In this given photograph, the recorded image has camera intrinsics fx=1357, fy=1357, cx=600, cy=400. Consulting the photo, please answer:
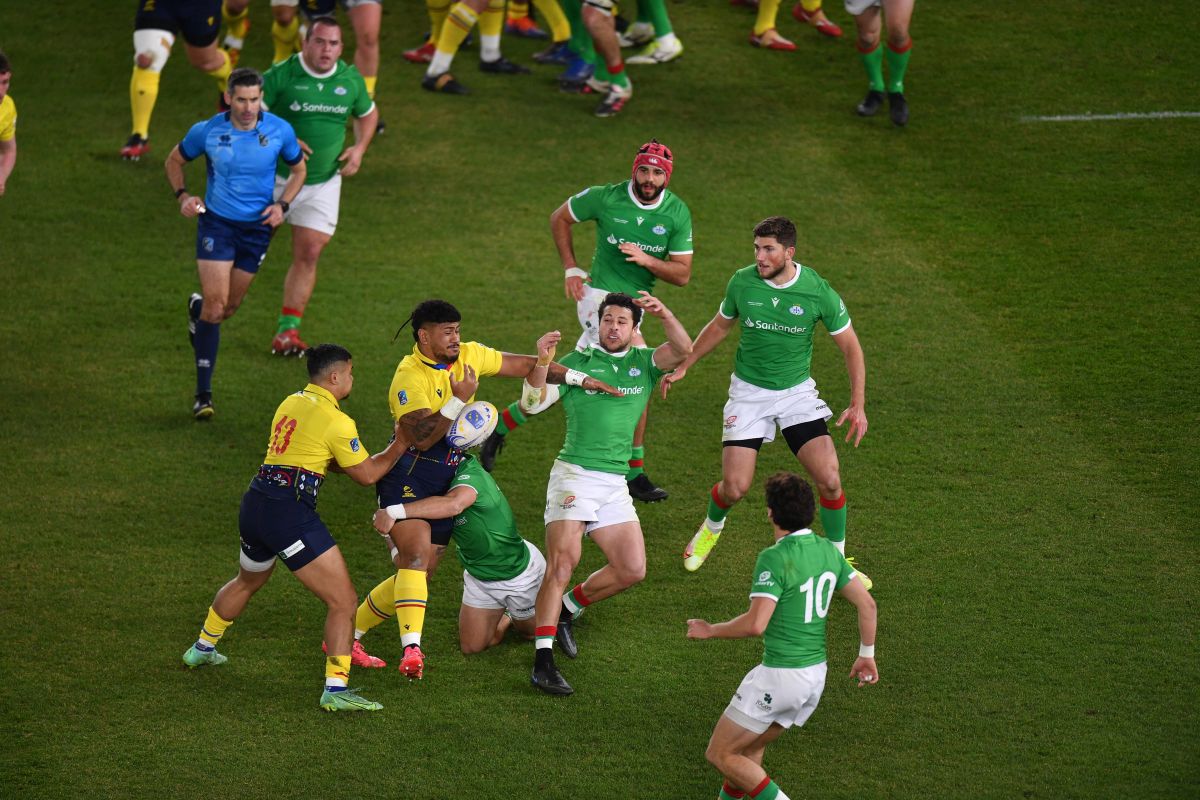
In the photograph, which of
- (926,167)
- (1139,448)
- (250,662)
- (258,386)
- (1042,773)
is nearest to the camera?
(1042,773)

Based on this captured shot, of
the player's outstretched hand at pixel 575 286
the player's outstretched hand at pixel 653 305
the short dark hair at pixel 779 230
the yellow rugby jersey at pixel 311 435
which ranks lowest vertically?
the player's outstretched hand at pixel 575 286

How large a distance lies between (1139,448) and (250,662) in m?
5.61

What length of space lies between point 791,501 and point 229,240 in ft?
16.5

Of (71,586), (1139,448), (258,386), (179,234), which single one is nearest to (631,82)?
(179,234)

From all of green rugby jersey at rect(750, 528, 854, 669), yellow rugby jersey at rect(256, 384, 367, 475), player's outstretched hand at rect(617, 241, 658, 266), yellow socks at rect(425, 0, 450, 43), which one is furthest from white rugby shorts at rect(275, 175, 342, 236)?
green rugby jersey at rect(750, 528, 854, 669)

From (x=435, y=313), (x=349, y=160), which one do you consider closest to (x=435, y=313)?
(x=435, y=313)

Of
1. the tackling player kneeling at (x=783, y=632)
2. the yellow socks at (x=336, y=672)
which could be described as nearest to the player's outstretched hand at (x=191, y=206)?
the yellow socks at (x=336, y=672)

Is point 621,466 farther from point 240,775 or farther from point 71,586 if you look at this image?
point 71,586

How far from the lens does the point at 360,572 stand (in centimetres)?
774

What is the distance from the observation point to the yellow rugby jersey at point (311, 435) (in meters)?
6.46

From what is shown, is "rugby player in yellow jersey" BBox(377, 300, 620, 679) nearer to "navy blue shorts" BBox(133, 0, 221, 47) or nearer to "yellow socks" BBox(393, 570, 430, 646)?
"yellow socks" BBox(393, 570, 430, 646)

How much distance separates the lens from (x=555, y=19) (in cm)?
1444

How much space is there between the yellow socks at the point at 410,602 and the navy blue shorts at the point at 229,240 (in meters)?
3.29

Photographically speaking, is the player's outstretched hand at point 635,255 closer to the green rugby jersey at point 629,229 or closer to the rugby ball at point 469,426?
the green rugby jersey at point 629,229
